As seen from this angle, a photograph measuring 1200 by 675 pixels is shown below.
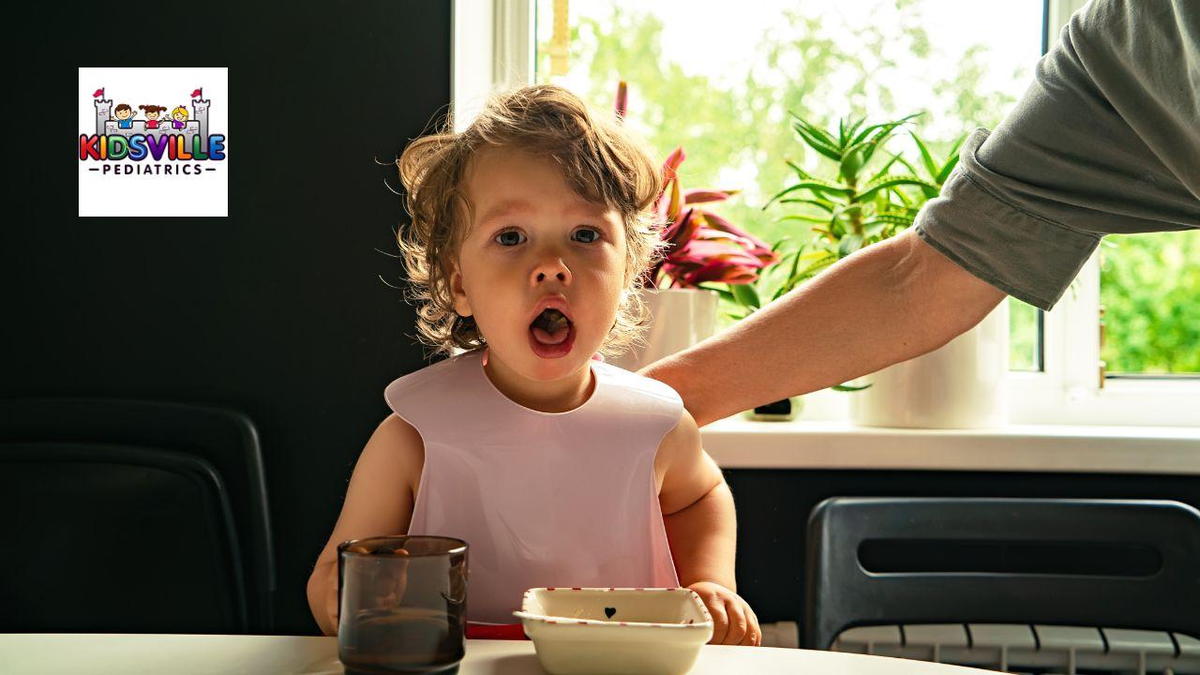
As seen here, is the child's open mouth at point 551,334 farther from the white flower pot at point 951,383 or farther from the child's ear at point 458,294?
the white flower pot at point 951,383

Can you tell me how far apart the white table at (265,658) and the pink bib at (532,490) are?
209 millimetres

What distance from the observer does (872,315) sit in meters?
1.20

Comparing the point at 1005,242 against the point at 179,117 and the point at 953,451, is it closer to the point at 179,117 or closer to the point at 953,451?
the point at 953,451

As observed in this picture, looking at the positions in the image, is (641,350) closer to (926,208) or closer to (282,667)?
(926,208)

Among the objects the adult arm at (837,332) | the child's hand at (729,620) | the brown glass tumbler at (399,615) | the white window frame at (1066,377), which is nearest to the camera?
the brown glass tumbler at (399,615)

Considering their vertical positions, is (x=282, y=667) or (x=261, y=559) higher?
(x=282, y=667)

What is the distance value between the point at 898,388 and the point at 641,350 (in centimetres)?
44

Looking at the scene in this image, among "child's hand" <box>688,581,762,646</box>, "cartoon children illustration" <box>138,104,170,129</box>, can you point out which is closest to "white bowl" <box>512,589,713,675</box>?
"child's hand" <box>688,581,762,646</box>

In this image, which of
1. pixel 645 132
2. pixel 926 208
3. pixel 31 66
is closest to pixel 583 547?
pixel 926 208

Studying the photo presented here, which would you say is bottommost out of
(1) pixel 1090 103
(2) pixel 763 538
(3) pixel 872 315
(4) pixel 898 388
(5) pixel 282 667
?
(2) pixel 763 538

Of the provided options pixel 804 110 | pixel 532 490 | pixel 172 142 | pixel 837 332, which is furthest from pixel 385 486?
pixel 804 110

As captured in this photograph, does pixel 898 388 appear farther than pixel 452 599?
Yes

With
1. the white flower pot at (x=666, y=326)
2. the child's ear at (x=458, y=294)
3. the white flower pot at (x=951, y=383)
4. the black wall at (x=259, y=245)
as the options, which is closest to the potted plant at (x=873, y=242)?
the white flower pot at (x=951, y=383)

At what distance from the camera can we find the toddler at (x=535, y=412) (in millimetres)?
971
